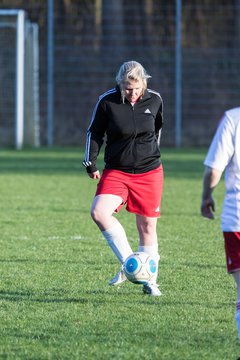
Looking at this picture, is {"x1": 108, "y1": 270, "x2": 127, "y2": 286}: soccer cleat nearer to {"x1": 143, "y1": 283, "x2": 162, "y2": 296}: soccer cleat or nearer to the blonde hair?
{"x1": 143, "y1": 283, "x2": 162, "y2": 296}: soccer cleat

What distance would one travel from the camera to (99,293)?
6777mm

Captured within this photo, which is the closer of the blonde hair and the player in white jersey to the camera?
the player in white jersey

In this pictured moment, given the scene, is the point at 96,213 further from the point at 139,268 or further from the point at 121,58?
the point at 121,58

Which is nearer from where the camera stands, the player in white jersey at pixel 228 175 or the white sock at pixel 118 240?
the player in white jersey at pixel 228 175

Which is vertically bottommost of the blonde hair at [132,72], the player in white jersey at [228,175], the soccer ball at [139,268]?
the soccer ball at [139,268]

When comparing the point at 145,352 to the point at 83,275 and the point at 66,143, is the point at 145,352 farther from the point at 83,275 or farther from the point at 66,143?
the point at 66,143

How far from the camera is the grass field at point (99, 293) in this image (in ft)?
17.2

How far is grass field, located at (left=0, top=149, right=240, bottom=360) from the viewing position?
5242 mm

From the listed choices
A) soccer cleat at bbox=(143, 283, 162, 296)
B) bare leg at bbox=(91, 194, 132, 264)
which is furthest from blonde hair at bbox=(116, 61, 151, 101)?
soccer cleat at bbox=(143, 283, 162, 296)

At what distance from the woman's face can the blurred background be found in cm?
2066

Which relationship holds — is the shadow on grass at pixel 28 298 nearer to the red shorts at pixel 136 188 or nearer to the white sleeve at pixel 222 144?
the red shorts at pixel 136 188

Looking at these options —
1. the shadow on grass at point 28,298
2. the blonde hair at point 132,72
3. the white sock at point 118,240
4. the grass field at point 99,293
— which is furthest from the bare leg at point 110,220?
the blonde hair at point 132,72

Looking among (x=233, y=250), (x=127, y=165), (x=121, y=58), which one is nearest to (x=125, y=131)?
(x=127, y=165)

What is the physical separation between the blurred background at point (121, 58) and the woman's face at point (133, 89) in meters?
20.7
